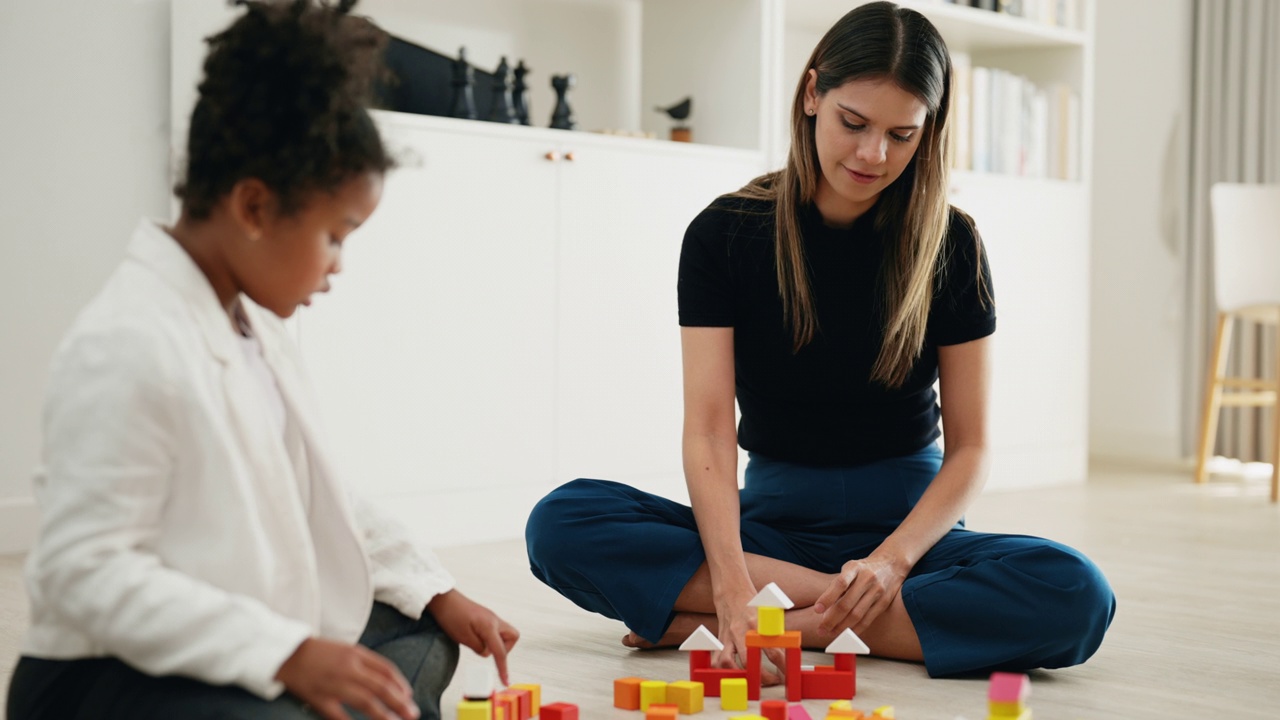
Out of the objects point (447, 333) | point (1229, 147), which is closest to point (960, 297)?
point (447, 333)

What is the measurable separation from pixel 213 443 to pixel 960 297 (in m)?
1.11

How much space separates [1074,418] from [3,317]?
2950 millimetres

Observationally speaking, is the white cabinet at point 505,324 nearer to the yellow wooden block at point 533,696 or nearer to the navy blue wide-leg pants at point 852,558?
the navy blue wide-leg pants at point 852,558

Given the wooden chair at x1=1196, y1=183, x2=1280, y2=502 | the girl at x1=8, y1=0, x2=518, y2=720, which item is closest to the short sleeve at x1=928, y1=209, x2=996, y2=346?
the girl at x1=8, y1=0, x2=518, y2=720

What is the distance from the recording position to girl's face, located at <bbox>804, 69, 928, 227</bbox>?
5.44 ft

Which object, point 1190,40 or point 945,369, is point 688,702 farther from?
point 1190,40

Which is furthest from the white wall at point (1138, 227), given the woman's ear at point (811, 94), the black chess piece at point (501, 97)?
the woman's ear at point (811, 94)

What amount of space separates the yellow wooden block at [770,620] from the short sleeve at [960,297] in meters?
0.54

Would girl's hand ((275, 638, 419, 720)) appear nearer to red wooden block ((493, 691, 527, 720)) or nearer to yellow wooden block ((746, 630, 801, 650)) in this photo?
red wooden block ((493, 691, 527, 720))

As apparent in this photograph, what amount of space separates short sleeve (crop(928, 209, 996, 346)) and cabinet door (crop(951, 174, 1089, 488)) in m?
1.91

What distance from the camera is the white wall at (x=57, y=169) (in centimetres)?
261

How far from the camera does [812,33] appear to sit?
382cm

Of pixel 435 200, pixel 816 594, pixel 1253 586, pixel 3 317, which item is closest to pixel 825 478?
pixel 816 594

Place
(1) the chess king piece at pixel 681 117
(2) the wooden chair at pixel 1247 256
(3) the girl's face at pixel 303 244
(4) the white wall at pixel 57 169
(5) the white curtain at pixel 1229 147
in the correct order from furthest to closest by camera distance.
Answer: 1. (5) the white curtain at pixel 1229 147
2. (2) the wooden chair at pixel 1247 256
3. (1) the chess king piece at pixel 681 117
4. (4) the white wall at pixel 57 169
5. (3) the girl's face at pixel 303 244
